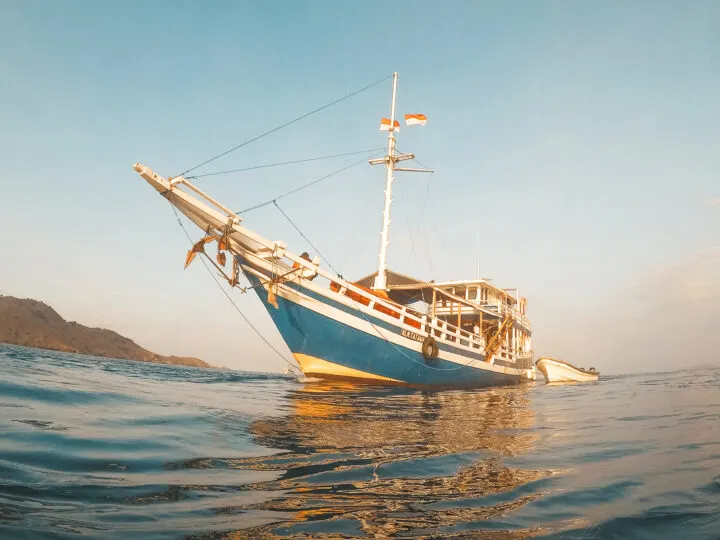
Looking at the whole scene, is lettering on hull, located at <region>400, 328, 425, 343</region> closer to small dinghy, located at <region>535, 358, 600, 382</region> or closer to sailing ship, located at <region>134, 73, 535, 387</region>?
sailing ship, located at <region>134, 73, 535, 387</region>

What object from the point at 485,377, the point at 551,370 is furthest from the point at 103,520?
the point at 551,370

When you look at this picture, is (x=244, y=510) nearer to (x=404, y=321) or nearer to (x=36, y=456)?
(x=36, y=456)

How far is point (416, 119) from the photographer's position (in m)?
24.4

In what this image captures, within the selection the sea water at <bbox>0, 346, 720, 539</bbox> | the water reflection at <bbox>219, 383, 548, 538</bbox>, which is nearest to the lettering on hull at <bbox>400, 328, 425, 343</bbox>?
the water reflection at <bbox>219, 383, 548, 538</bbox>

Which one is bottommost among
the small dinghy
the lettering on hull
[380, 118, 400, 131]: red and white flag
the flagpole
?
the small dinghy

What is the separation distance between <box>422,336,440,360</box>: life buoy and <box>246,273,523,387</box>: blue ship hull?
27 centimetres

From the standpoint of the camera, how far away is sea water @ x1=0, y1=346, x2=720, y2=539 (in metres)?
2.37

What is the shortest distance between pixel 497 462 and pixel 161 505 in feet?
10.1

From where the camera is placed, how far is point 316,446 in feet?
15.8

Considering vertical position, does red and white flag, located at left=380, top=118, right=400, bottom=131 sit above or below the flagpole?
above

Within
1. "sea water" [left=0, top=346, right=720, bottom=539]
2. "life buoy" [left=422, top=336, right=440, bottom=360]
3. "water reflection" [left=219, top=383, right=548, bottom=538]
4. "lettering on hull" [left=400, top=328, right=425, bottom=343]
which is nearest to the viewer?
"sea water" [left=0, top=346, right=720, bottom=539]

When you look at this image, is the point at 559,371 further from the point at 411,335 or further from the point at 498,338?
the point at 411,335

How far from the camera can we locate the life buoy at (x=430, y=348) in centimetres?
1719

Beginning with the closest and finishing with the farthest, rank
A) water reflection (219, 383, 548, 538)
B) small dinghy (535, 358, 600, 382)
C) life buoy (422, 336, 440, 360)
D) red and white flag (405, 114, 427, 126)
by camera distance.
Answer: water reflection (219, 383, 548, 538)
life buoy (422, 336, 440, 360)
red and white flag (405, 114, 427, 126)
small dinghy (535, 358, 600, 382)
